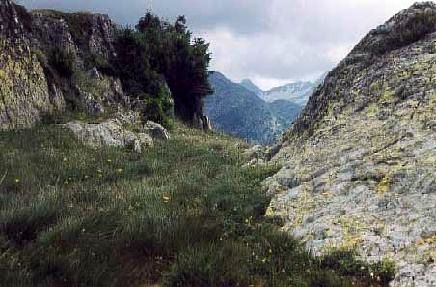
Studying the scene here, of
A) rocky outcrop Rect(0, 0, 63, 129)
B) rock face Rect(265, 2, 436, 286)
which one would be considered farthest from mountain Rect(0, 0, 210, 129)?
rock face Rect(265, 2, 436, 286)

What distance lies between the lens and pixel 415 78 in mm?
10461

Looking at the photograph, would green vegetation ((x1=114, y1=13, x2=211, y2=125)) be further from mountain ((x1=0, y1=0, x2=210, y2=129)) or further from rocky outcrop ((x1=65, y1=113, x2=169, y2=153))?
rocky outcrop ((x1=65, y1=113, x2=169, y2=153))

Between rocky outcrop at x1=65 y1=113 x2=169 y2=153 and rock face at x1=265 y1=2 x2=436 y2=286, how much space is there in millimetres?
6007

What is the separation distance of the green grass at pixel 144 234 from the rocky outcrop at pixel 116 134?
5113 millimetres

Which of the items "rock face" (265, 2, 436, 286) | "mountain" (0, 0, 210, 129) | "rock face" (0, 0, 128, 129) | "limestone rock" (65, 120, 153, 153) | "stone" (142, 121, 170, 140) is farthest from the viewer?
"stone" (142, 121, 170, 140)

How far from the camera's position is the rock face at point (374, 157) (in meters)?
5.75

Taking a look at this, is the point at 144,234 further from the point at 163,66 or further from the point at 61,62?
the point at 163,66

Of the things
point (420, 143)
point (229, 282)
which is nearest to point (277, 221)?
point (229, 282)

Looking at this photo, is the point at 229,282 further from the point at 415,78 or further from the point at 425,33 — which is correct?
the point at 425,33

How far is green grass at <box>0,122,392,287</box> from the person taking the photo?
4996mm

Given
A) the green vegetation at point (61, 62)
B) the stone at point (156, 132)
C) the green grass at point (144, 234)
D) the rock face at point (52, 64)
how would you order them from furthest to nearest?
the green vegetation at point (61, 62) < the stone at point (156, 132) < the rock face at point (52, 64) < the green grass at point (144, 234)

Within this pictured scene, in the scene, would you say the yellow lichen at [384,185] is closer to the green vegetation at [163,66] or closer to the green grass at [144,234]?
the green grass at [144,234]

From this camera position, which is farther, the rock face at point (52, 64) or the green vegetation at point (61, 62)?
the green vegetation at point (61, 62)

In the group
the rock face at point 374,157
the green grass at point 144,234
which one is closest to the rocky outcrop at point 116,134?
the green grass at point 144,234
